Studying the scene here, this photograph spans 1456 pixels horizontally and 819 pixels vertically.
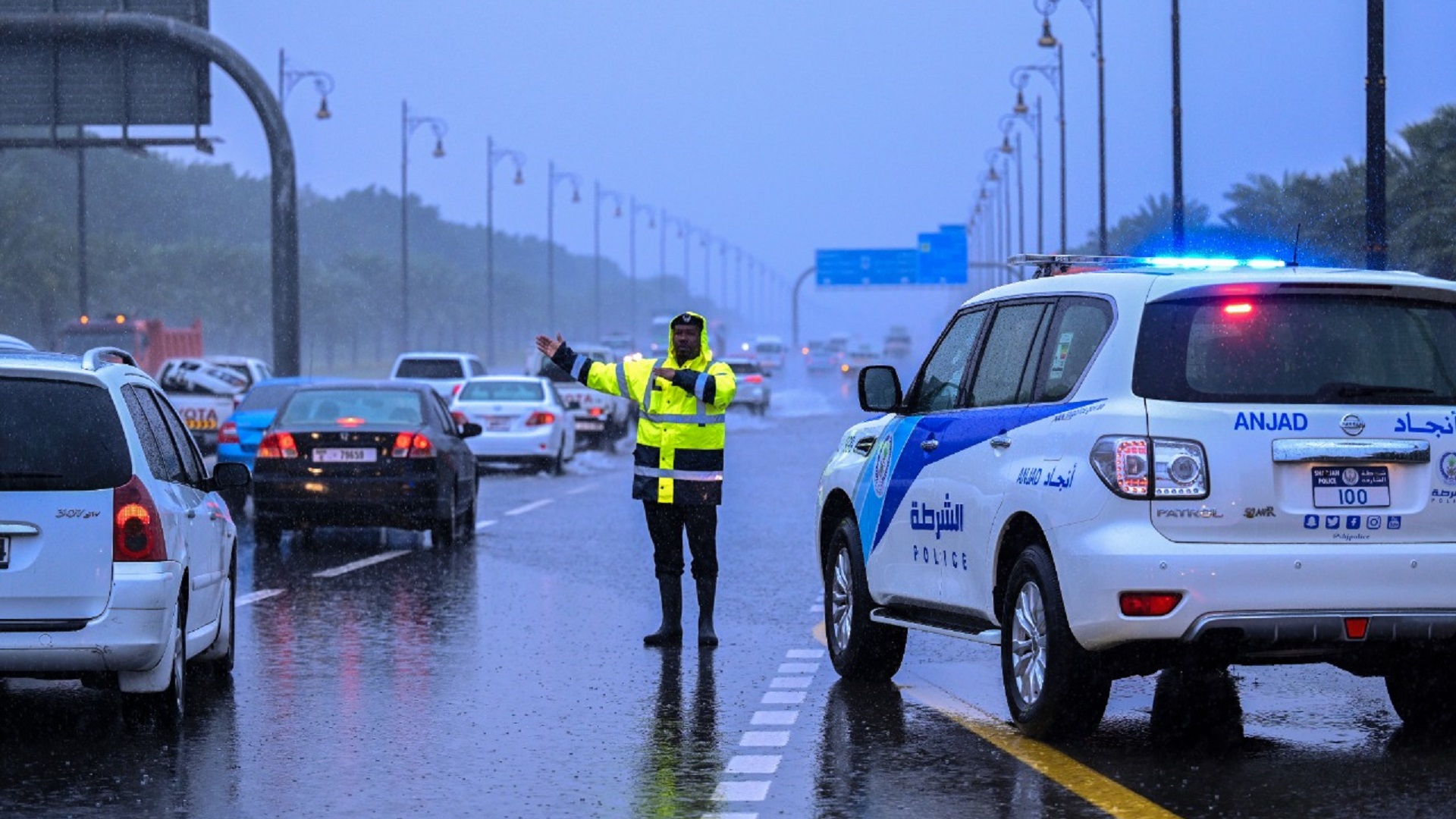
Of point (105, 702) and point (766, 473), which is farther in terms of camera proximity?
point (766, 473)

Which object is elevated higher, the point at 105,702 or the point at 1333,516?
the point at 1333,516

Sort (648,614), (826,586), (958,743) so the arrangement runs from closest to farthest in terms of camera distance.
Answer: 1. (958,743)
2. (826,586)
3. (648,614)

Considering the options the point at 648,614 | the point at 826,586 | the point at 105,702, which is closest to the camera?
the point at 105,702

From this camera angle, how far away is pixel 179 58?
36.8m

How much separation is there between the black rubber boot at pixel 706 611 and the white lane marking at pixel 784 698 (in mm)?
1949

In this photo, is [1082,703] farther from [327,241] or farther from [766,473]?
[327,241]

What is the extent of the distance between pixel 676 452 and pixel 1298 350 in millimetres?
4760

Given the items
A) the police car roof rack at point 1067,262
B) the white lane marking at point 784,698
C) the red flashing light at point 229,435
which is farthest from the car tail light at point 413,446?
the police car roof rack at point 1067,262

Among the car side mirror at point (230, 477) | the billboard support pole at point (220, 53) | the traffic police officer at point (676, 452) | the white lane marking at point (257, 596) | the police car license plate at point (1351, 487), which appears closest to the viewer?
the police car license plate at point (1351, 487)

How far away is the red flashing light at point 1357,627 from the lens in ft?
27.2

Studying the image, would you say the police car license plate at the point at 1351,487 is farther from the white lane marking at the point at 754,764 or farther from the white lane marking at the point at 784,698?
the white lane marking at the point at 784,698

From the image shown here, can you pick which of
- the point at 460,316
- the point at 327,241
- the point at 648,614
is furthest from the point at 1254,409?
the point at 327,241

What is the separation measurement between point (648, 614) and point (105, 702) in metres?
4.57

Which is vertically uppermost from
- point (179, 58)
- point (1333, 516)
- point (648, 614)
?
point (179, 58)
